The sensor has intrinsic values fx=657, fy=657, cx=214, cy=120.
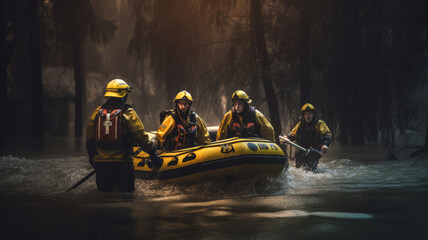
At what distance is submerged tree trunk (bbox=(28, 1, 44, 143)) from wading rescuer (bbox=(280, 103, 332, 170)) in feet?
43.8

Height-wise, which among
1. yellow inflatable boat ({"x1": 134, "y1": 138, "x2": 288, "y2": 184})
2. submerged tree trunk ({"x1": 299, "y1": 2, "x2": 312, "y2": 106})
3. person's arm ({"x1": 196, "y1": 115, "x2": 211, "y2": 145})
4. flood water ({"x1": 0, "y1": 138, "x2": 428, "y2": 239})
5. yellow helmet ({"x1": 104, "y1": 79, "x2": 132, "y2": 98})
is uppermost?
submerged tree trunk ({"x1": 299, "y1": 2, "x2": 312, "y2": 106})

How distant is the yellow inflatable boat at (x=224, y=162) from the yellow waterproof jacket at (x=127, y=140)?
1028 mm

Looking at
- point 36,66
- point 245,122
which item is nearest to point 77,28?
point 36,66

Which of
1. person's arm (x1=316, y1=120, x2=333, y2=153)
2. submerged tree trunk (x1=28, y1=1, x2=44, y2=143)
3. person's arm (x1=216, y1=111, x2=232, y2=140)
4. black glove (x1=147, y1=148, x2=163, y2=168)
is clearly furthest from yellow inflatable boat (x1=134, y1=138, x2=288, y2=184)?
submerged tree trunk (x1=28, y1=1, x2=44, y2=143)

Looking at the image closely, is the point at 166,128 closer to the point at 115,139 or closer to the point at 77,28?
the point at 115,139

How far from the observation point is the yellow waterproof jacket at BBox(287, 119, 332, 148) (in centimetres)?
1282

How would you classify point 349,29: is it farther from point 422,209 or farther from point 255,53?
point 422,209

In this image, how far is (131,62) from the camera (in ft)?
183

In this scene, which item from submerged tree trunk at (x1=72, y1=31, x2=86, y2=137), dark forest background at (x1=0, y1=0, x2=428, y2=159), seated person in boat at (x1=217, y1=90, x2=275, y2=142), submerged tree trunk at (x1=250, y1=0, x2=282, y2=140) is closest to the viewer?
seated person in boat at (x1=217, y1=90, x2=275, y2=142)

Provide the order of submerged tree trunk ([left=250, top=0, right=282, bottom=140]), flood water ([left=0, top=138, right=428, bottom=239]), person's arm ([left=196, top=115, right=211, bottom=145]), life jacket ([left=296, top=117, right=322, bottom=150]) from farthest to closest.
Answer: submerged tree trunk ([left=250, top=0, right=282, bottom=140]) < life jacket ([left=296, top=117, right=322, bottom=150]) < person's arm ([left=196, top=115, right=211, bottom=145]) < flood water ([left=0, top=138, right=428, bottom=239])

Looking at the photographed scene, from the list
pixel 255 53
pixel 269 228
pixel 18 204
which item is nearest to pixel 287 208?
pixel 269 228

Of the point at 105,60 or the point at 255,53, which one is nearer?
the point at 255,53

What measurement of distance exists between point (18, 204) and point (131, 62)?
47.2m

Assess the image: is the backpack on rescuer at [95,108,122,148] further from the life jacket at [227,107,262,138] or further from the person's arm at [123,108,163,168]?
the life jacket at [227,107,262,138]
